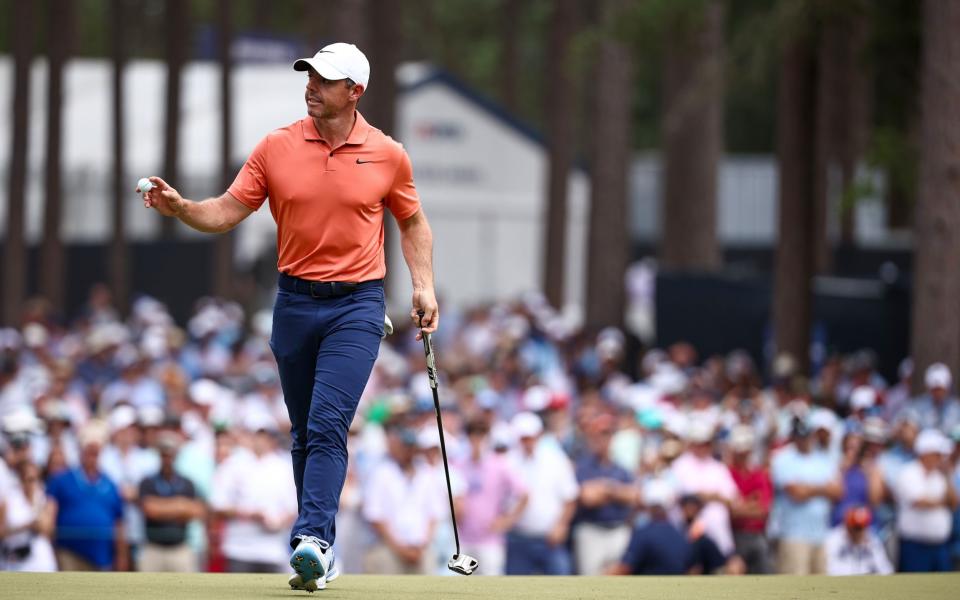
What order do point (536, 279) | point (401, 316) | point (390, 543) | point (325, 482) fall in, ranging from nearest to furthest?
point (325, 482) → point (390, 543) → point (401, 316) → point (536, 279)

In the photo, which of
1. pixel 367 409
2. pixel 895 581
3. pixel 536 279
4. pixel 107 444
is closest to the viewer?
pixel 895 581

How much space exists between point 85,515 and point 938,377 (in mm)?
7834

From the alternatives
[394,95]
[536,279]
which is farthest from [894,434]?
[536,279]

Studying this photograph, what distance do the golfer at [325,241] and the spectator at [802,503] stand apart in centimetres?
699

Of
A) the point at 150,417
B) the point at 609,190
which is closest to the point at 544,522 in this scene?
the point at 150,417

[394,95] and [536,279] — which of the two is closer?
[394,95]

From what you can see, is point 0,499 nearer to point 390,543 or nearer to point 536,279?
point 390,543

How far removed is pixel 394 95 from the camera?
104 feet

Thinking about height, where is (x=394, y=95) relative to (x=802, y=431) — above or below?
above

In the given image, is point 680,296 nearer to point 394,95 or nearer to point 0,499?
point 394,95

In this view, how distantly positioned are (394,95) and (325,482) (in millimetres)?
24821

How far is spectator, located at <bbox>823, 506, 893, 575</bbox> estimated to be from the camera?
13.5 m

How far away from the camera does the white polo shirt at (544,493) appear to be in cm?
1395

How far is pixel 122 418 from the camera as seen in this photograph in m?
14.8
